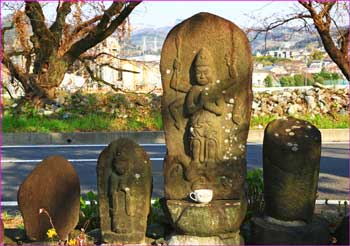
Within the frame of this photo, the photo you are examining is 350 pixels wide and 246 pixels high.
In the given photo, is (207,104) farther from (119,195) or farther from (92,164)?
(92,164)

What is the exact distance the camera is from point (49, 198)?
13.9ft

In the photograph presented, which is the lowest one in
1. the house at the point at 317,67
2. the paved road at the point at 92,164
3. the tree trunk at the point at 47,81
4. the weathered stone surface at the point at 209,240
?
the paved road at the point at 92,164

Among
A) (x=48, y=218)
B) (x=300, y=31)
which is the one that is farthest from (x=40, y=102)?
(x=48, y=218)

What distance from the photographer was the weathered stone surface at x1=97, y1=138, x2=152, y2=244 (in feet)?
13.7

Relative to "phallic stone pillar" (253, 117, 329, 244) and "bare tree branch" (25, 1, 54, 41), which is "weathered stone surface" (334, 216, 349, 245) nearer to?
"phallic stone pillar" (253, 117, 329, 244)

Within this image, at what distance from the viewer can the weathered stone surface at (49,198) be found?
421 centimetres

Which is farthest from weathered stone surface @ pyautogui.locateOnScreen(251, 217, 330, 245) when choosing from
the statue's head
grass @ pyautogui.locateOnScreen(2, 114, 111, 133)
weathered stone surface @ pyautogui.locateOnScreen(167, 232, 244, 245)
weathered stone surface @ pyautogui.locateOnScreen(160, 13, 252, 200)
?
grass @ pyautogui.locateOnScreen(2, 114, 111, 133)

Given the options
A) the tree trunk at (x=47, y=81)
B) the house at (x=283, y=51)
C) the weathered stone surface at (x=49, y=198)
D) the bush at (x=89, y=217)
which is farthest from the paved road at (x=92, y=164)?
the house at (x=283, y=51)

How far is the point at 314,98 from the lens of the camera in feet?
44.6

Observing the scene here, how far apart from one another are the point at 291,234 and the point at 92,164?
545 cm

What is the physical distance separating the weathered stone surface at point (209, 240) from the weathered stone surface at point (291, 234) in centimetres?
20

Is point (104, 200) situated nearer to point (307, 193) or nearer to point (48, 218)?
point (48, 218)

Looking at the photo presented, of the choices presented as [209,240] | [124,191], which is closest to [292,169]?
[209,240]

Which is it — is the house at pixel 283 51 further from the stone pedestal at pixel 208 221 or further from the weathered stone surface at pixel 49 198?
the weathered stone surface at pixel 49 198
